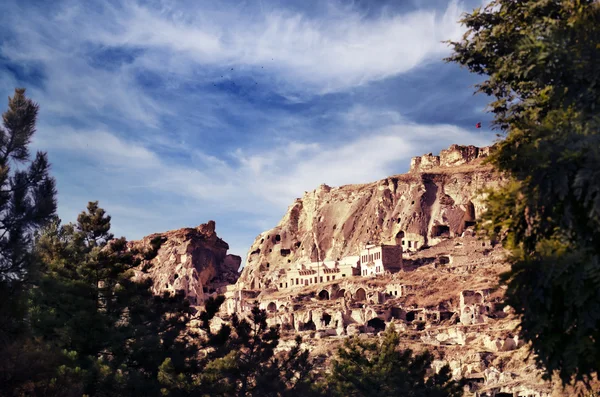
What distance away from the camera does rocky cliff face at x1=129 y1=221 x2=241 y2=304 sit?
117062 mm

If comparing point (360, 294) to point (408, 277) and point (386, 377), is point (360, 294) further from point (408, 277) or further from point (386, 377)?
point (386, 377)

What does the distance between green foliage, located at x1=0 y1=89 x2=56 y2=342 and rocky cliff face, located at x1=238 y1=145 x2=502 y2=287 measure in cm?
9599

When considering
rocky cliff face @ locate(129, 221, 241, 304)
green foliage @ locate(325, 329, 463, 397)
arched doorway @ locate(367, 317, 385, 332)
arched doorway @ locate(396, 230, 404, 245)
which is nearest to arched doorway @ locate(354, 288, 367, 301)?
arched doorway @ locate(367, 317, 385, 332)

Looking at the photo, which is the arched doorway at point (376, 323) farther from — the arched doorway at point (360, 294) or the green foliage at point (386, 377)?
the green foliage at point (386, 377)

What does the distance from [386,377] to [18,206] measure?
70.8 feet

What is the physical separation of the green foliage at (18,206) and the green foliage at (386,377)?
20.2 meters

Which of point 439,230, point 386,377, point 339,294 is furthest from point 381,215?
point 386,377

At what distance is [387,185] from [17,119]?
11481cm

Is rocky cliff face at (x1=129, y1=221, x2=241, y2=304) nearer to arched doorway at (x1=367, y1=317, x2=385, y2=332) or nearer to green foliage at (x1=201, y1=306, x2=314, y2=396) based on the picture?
arched doorway at (x1=367, y1=317, x2=385, y2=332)

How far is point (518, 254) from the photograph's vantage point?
1278cm

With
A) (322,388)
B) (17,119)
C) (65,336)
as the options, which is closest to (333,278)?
(322,388)

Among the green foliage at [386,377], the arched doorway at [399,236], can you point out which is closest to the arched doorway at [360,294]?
the arched doorway at [399,236]

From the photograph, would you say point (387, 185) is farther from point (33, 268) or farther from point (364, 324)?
point (33, 268)

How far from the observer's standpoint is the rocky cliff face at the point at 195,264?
4609 inches
